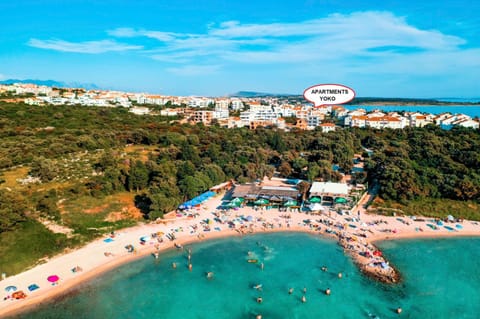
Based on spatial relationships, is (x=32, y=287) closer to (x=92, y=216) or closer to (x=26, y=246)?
(x=26, y=246)

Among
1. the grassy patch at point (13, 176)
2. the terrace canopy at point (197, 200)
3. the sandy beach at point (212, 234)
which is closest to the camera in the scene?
the sandy beach at point (212, 234)

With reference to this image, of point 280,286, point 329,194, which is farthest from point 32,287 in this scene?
point 329,194

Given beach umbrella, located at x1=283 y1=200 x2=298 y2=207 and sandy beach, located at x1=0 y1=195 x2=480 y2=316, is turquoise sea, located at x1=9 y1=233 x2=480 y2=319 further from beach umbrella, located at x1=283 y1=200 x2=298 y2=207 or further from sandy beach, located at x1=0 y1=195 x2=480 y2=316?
beach umbrella, located at x1=283 y1=200 x2=298 y2=207

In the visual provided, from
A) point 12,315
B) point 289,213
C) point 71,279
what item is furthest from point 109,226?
point 289,213

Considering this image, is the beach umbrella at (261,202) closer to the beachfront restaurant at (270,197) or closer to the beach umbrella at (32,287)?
the beachfront restaurant at (270,197)

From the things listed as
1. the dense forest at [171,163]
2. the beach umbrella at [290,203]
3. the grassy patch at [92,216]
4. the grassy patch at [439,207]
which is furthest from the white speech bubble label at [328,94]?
the grassy patch at [92,216]

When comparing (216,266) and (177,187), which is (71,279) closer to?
(216,266)

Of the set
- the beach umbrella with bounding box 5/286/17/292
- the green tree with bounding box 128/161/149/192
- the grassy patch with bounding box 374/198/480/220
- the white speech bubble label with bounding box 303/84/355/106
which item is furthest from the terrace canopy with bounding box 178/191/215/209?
the grassy patch with bounding box 374/198/480/220

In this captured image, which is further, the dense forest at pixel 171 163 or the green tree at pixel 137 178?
the green tree at pixel 137 178
